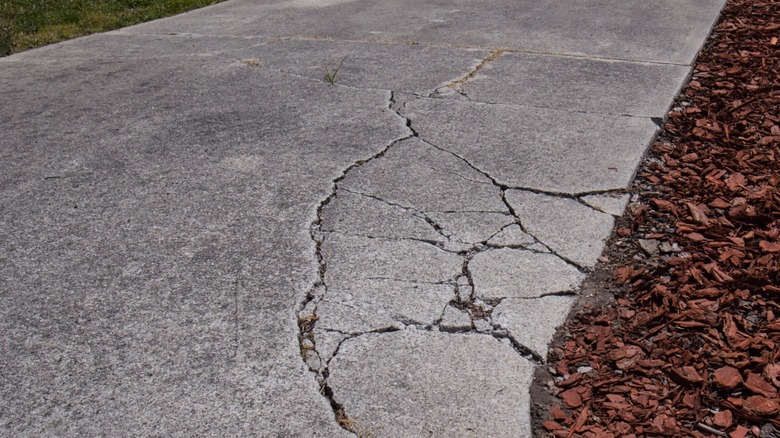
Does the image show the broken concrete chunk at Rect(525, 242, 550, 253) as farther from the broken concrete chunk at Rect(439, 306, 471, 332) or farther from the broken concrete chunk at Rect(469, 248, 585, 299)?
the broken concrete chunk at Rect(439, 306, 471, 332)

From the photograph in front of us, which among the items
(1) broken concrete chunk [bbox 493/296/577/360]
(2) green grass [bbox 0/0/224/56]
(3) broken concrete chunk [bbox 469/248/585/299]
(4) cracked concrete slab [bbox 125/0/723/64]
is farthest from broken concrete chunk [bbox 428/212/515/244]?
(2) green grass [bbox 0/0/224/56]

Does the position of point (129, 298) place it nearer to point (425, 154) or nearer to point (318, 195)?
point (318, 195)

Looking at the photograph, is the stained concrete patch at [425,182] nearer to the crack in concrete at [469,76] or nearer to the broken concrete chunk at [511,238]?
the broken concrete chunk at [511,238]

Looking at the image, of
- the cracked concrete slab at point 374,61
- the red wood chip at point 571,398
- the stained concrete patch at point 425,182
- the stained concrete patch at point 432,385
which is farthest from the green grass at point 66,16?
the red wood chip at point 571,398

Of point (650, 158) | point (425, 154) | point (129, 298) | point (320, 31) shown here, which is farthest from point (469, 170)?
point (320, 31)

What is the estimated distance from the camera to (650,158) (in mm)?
4188

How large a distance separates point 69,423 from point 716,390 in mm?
2009

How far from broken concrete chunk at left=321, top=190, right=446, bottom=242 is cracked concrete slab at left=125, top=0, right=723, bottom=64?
2.94 metres

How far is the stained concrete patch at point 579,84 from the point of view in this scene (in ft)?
16.1

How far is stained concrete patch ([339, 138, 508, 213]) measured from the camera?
367cm

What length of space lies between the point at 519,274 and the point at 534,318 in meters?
0.30

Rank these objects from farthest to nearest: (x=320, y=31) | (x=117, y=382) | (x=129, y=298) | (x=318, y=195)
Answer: (x=320, y=31) → (x=318, y=195) → (x=129, y=298) → (x=117, y=382)

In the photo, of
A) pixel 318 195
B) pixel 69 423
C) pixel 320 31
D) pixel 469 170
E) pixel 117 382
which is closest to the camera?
pixel 69 423

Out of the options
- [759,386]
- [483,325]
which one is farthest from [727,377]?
[483,325]
